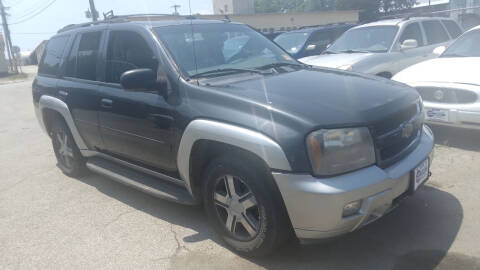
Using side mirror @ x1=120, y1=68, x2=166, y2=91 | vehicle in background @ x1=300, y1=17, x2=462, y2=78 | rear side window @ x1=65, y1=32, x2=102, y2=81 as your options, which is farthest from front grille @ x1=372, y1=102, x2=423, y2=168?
vehicle in background @ x1=300, y1=17, x2=462, y2=78

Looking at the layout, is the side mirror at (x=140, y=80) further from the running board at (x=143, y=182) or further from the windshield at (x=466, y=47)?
the windshield at (x=466, y=47)

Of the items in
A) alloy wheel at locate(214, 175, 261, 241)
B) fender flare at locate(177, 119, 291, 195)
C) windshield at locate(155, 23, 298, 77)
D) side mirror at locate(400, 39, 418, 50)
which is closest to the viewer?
fender flare at locate(177, 119, 291, 195)

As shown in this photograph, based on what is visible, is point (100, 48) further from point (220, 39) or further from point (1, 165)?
point (1, 165)

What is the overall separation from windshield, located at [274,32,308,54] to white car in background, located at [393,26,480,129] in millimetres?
5302

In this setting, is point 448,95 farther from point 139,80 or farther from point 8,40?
point 8,40

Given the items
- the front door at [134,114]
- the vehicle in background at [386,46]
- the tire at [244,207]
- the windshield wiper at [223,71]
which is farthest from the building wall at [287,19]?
the tire at [244,207]

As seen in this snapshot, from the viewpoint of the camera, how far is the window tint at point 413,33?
25.1 feet

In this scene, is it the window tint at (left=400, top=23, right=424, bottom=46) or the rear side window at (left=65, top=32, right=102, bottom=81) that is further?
the window tint at (left=400, top=23, right=424, bottom=46)

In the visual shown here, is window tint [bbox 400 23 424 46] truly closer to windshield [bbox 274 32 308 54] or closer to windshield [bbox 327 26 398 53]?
windshield [bbox 327 26 398 53]

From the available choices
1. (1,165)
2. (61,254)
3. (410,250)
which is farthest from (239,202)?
(1,165)

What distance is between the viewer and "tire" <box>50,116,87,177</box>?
5.11 meters

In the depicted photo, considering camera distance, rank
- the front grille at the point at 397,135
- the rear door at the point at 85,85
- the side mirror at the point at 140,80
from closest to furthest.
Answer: the front grille at the point at 397,135
the side mirror at the point at 140,80
the rear door at the point at 85,85

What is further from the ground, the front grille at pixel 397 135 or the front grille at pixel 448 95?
the front grille at pixel 397 135

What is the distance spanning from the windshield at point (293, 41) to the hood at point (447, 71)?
5181 mm
